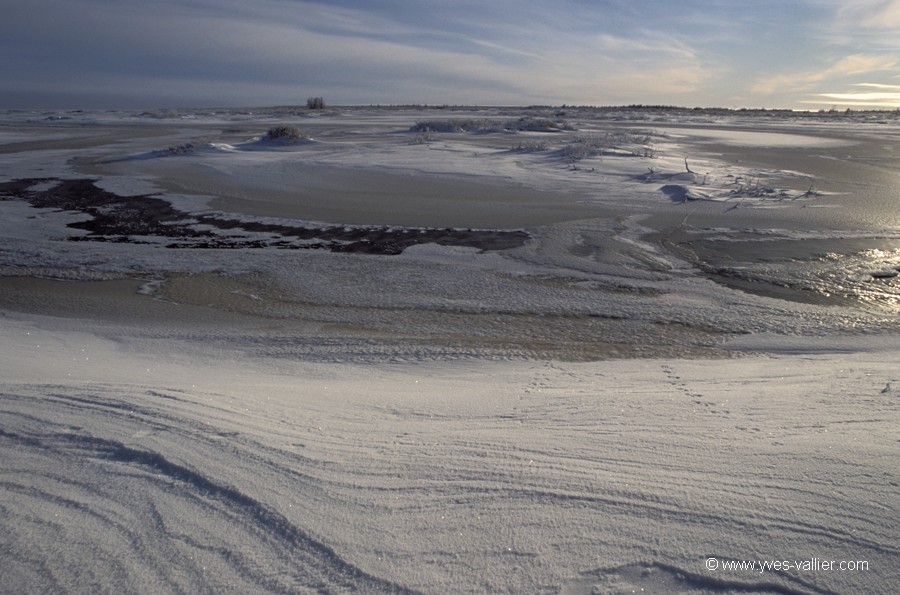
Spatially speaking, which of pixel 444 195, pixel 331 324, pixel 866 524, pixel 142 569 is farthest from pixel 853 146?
pixel 142 569

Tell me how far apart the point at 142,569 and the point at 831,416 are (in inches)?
134

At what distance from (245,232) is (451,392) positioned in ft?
21.9

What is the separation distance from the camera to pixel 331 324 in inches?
250

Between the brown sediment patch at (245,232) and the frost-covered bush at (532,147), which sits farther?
the frost-covered bush at (532,147)

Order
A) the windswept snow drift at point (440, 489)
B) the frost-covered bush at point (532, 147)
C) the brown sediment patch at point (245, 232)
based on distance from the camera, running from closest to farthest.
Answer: the windswept snow drift at point (440, 489)
the brown sediment patch at point (245, 232)
the frost-covered bush at point (532, 147)

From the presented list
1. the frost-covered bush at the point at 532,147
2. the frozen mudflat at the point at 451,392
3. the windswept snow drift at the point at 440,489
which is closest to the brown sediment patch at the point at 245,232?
the frozen mudflat at the point at 451,392

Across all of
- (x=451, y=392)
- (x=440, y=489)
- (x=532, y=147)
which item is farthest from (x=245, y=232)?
(x=532, y=147)

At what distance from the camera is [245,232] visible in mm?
9914

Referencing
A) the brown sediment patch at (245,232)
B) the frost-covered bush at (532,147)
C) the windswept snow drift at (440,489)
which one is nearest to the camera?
the windswept snow drift at (440,489)

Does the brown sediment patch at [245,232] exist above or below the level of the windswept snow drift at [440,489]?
above

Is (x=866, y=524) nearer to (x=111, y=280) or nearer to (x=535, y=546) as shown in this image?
(x=535, y=546)

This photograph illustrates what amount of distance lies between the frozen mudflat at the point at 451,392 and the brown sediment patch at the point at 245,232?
3.2 inches

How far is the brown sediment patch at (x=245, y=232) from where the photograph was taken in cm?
915

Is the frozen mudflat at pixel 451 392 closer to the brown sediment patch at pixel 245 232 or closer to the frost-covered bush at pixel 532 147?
the brown sediment patch at pixel 245 232
